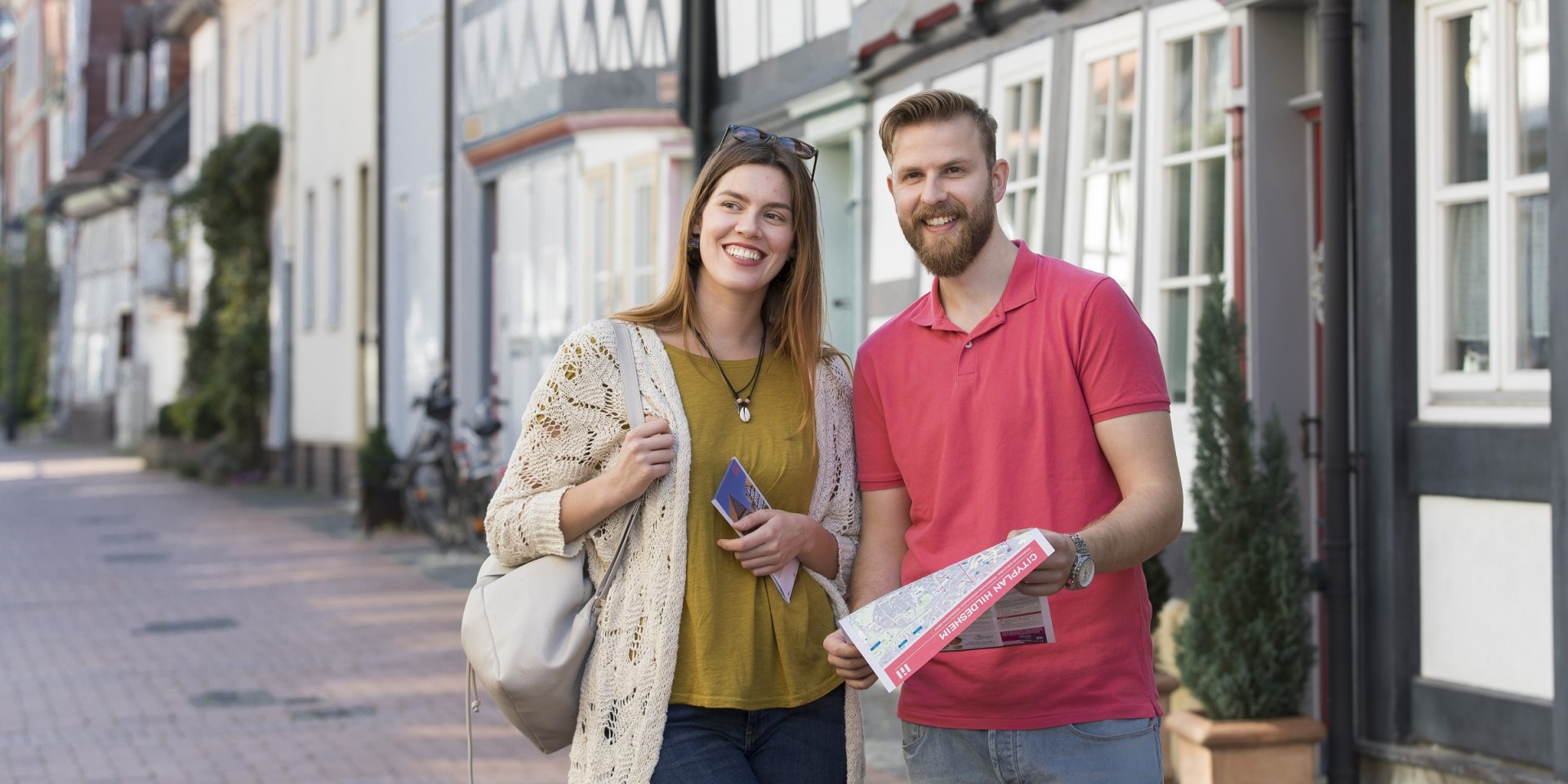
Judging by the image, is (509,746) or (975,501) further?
(509,746)

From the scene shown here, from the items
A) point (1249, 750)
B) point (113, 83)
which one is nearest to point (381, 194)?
point (1249, 750)

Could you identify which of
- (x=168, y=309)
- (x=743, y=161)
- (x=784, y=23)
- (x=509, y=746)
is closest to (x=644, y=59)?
(x=784, y=23)

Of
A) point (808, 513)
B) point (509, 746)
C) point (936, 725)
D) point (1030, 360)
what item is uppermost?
point (1030, 360)

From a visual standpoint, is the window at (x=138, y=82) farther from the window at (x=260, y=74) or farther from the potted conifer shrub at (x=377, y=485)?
the potted conifer shrub at (x=377, y=485)

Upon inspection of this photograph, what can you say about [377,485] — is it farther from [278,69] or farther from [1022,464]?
[1022,464]

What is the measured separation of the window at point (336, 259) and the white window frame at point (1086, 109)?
16.9 meters

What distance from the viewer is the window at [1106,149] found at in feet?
25.4

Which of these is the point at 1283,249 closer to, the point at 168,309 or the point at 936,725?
the point at 936,725

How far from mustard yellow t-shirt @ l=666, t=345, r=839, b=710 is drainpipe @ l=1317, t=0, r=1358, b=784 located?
11.5ft

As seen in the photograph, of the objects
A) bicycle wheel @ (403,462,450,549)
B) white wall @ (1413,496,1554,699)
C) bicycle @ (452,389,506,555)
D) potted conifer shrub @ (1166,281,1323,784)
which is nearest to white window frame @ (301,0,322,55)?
bicycle wheel @ (403,462,450,549)

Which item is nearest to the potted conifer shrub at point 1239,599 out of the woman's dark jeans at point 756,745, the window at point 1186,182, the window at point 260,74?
the window at point 1186,182

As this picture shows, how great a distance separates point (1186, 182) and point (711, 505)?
478 cm

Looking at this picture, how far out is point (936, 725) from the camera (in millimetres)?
2982

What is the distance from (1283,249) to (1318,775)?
1.88 m
